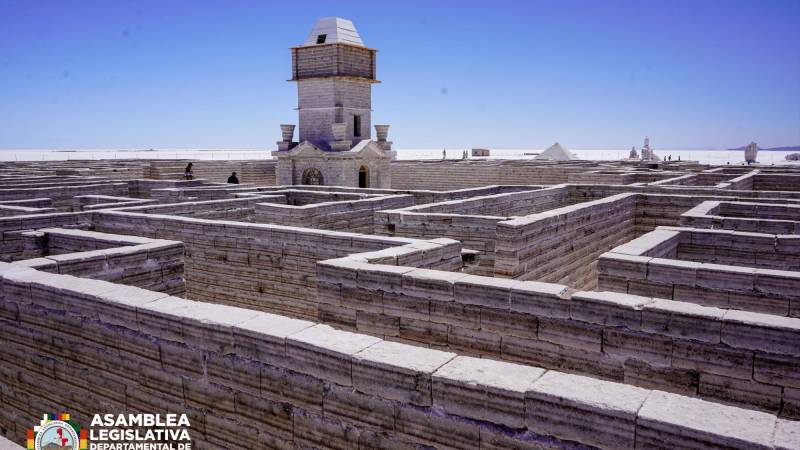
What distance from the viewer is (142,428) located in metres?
5.14

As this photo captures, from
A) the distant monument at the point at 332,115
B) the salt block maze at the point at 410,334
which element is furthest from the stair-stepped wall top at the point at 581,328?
the distant monument at the point at 332,115

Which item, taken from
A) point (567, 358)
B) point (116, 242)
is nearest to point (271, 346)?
point (567, 358)

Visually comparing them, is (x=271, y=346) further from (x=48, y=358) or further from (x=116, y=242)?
(x=116, y=242)

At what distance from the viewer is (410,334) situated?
246 inches

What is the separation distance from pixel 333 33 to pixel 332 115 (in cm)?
382

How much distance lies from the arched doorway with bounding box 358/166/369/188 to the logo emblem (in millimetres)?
22620

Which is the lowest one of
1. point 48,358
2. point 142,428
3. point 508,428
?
point 142,428

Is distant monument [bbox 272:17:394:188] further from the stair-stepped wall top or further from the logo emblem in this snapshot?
the logo emblem

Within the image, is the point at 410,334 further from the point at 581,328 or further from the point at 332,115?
the point at 332,115

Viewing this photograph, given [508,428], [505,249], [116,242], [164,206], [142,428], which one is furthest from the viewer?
[164,206]

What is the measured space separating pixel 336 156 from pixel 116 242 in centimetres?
1886

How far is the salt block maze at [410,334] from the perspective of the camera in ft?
11.6

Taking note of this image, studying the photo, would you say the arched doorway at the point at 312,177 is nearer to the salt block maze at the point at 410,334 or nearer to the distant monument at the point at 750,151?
the salt block maze at the point at 410,334

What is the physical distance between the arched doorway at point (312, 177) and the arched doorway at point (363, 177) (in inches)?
77.8
